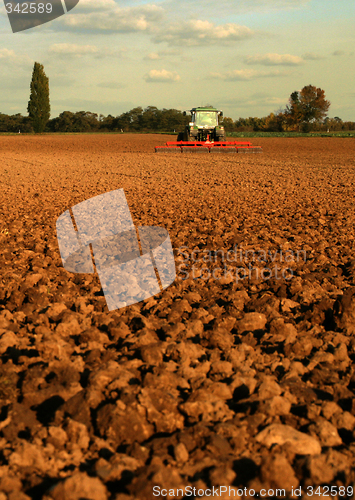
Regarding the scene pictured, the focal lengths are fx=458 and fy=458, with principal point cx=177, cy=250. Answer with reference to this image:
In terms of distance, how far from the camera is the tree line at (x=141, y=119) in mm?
60156

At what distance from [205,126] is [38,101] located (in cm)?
4382

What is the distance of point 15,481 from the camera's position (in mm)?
1810

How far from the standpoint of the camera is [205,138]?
2322 cm

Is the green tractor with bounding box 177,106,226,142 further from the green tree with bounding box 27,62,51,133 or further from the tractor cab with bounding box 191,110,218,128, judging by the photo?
the green tree with bounding box 27,62,51,133

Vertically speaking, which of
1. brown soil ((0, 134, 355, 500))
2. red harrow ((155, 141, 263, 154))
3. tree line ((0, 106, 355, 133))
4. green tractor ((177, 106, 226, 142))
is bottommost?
brown soil ((0, 134, 355, 500))

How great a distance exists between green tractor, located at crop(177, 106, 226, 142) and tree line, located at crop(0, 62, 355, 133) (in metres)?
39.3

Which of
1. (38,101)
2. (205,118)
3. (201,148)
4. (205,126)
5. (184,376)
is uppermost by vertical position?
(38,101)

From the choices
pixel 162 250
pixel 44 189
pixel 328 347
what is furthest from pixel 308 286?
pixel 44 189

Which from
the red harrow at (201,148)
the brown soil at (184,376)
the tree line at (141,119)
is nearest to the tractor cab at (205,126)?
the red harrow at (201,148)

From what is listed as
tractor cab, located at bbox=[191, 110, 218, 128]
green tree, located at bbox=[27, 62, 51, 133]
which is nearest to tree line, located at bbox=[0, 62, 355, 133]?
green tree, located at bbox=[27, 62, 51, 133]

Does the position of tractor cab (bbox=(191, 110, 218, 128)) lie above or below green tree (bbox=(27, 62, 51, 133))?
below

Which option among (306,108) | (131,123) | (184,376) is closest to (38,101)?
(131,123)

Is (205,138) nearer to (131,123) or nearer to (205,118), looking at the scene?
(205,118)

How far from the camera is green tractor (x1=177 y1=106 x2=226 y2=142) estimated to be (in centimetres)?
2284
